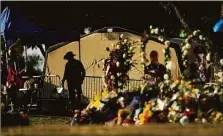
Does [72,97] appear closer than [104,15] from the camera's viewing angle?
Yes

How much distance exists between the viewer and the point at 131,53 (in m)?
12.0

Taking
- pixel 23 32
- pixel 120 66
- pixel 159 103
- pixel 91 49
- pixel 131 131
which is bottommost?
pixel 131 131

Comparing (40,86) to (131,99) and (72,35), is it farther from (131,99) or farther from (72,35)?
(131,99)

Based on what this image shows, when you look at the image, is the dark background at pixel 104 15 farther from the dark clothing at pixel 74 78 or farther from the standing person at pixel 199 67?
the standing person at pixel 199 67

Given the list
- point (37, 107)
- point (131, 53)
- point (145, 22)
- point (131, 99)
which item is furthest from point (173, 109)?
point (145, 22)

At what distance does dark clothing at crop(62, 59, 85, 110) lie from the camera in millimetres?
14794

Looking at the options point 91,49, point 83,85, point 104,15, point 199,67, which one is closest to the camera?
point 199,67

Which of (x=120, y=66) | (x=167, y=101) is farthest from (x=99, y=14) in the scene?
(x=167, y=101)

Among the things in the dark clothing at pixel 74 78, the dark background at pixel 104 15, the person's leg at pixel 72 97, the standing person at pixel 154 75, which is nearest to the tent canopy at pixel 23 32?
the dark clothing at pixel 74 78

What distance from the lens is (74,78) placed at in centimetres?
1483

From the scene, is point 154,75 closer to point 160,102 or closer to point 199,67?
point 160,102

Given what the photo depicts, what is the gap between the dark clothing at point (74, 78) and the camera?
48.5ft

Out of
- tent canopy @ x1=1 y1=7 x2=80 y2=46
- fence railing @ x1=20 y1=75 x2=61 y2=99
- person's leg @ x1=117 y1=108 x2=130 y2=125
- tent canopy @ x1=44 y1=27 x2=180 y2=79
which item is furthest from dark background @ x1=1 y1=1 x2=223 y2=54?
person's leg @ x1=117 y1=108 x2=130 y2=125

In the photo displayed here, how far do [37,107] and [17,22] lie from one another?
278cm
